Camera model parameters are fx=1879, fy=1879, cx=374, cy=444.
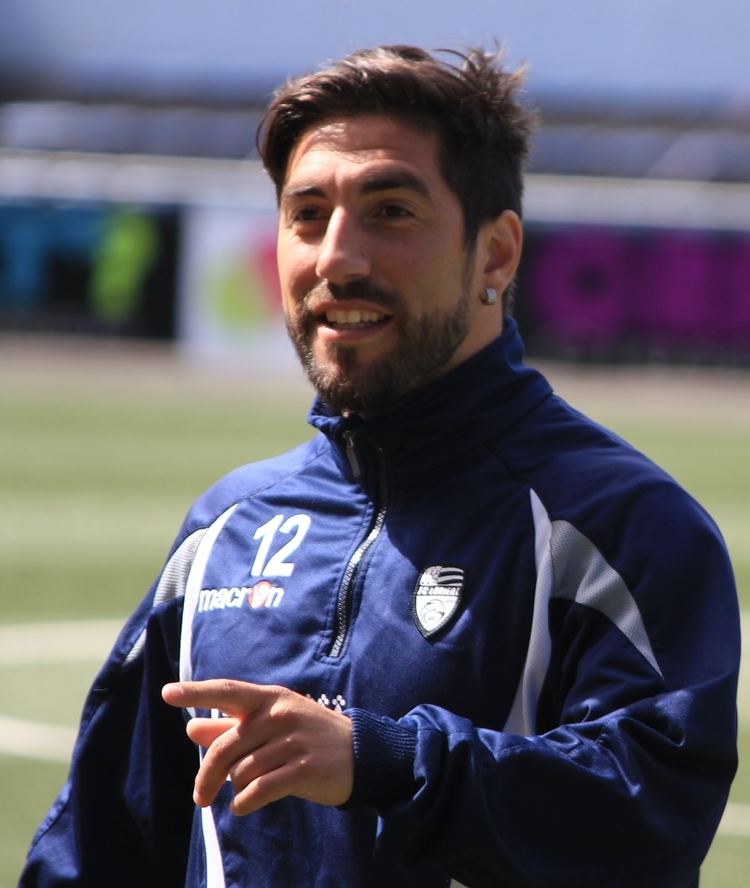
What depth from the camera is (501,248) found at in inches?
116

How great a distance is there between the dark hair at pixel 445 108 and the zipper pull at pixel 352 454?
0.35 m

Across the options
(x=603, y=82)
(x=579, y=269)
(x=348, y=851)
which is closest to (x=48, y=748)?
(x=348, y=851)

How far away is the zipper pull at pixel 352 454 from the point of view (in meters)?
2.88

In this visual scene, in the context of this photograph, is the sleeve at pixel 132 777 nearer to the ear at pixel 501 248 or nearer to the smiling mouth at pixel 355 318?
the smiling mouth at pixel 355 318

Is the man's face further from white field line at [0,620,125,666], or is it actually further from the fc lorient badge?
white field line at [0,620,125,666]

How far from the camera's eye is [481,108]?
2869 millimetres

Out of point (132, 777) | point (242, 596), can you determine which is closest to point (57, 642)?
point (132, 777)

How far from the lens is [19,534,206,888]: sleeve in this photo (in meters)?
3.07

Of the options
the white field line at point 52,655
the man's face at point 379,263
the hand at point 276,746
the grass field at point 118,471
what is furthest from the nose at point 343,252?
the white field line at point 52,655

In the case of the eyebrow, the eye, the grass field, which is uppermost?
the eyebrow

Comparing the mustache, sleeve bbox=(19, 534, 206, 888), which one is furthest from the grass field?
the mustache

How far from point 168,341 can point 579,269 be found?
6.04 meters

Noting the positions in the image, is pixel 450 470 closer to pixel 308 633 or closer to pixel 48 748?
pixel 308 633

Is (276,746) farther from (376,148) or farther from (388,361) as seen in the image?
(376,148)
